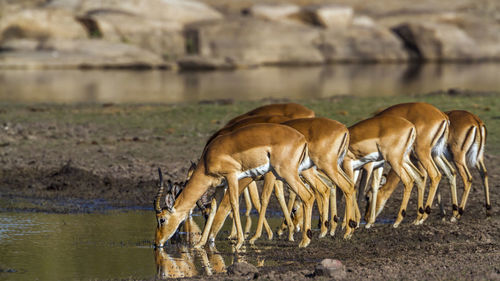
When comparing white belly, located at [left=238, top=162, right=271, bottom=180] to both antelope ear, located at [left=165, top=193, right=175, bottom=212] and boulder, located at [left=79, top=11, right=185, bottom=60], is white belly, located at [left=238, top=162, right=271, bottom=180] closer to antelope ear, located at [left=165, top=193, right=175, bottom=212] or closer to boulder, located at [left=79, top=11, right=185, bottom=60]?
antelope ear, located at [left=165, top=193, right=175, bottom=212]

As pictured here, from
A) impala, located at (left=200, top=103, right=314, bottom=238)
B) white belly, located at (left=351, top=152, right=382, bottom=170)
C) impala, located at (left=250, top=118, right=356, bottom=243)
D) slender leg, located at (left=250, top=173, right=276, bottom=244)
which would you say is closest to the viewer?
slender leg, located at (left=250, top=173, right=276, bottom=244)

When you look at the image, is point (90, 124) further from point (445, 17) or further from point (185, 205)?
point (445, 17)

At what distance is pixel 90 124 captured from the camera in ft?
61.7

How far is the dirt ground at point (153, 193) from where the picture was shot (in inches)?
329

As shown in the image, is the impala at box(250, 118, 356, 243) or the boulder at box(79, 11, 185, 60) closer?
the impala at box(250, 118, 356, 243)

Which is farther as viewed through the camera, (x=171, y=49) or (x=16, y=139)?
(x=171, y=49)

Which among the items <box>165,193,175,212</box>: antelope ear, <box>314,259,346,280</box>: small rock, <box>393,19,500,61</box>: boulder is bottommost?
<box>393,19,500,61</box>: boulder

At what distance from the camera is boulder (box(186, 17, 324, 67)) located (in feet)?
162

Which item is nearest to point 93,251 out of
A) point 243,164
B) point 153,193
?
point 243,164

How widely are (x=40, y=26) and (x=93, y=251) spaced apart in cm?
3863

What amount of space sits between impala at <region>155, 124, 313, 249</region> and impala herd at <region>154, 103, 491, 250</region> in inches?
0.5

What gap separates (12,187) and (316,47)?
133 ft

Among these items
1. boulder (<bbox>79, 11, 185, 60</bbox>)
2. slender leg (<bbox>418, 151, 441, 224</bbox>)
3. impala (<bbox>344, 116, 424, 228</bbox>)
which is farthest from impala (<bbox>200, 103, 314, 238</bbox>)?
boulder (<bbox>79, 11, 185, 60</bbox>)

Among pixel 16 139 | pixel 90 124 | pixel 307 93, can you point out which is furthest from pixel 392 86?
pixel 16 139
